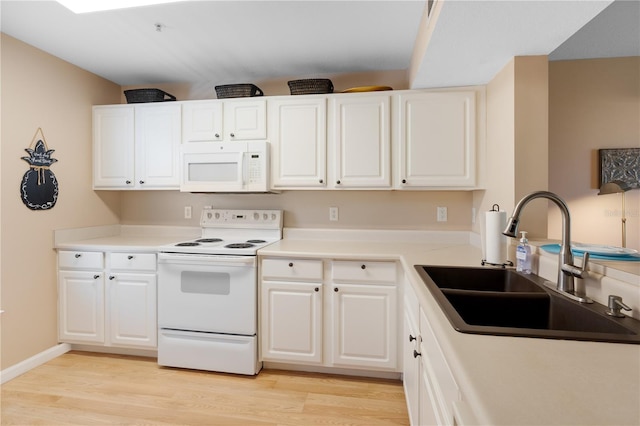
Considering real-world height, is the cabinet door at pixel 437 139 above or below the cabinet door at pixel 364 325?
above

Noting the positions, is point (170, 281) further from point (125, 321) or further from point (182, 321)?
point (125, 321)

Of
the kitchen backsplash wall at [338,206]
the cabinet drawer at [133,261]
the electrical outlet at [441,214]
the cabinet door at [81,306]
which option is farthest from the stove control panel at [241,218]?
the electrical outlet at [441,214]

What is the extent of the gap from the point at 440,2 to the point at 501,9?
0.26 meters

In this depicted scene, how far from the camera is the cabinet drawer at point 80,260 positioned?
2.49m

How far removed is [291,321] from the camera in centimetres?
224

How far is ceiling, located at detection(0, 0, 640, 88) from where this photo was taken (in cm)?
150

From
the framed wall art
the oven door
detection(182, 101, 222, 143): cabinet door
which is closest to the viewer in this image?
the oven door

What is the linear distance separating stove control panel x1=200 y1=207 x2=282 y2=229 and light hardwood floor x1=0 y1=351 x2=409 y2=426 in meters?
1.21

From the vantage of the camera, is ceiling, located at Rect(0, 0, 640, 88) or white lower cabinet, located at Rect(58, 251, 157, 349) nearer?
ceiling, located at Rect(0, 0, 640, 88)

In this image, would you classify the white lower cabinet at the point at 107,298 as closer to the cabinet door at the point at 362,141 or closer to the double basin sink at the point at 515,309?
the cabinet door at the point at 362,141

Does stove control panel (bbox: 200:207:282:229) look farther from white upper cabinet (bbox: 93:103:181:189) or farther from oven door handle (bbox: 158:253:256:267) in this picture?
oven door handle (bbox: 158:253:256:267)

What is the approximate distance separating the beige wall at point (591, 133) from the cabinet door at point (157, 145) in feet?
10.2

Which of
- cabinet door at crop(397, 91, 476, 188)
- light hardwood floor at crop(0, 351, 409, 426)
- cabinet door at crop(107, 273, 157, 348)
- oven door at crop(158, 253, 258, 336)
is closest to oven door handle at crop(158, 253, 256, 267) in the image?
oven door at crop(158, 253, 258, 336)

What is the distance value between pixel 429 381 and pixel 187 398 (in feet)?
5.41
